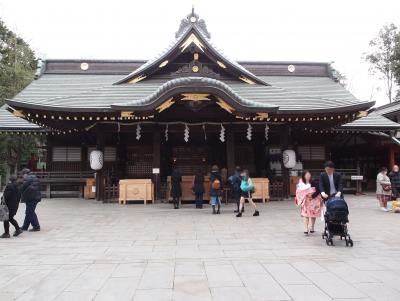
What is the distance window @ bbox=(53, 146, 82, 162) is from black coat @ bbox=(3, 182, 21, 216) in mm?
11388

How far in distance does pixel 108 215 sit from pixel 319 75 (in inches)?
690

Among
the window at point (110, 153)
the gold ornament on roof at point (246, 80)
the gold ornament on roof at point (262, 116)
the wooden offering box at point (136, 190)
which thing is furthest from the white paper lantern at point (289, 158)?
the window at point (110, 153)

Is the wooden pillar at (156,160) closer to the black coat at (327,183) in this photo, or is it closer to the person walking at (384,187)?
the person walking at (384,187)

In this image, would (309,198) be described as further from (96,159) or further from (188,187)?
(96,159)

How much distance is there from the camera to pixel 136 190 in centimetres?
1480

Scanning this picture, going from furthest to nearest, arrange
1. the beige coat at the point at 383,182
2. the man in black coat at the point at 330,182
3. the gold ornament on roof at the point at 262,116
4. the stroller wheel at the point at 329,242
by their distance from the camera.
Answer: the gold ornament on roof at the point at 262,116 < the beige coat at the point at 383,182 < the man in black coat at the point at 330,182 < the stroller wheel at the point at 329,242

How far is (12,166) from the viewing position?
29375 millimetres

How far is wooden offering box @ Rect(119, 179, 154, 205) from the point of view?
48.4 ft

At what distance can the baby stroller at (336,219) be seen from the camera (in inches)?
268

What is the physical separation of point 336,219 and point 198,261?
2.90 m

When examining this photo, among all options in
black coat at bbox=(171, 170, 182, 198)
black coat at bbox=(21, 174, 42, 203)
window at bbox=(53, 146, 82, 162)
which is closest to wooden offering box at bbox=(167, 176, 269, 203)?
black coat at bbox=(171, 170, 182, 198)

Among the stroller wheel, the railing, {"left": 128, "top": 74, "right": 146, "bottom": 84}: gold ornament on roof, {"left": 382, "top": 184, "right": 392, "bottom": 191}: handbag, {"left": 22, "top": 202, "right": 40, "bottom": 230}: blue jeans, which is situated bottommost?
the stroller wheel

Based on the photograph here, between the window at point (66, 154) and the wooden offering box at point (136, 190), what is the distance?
19.4 ft

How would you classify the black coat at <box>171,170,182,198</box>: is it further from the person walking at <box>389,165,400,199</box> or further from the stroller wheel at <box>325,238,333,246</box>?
the person walking at <box>389,165,400,199</box>
